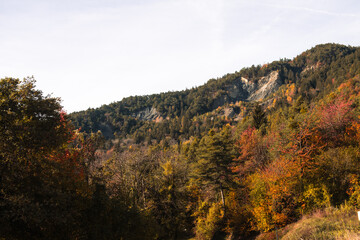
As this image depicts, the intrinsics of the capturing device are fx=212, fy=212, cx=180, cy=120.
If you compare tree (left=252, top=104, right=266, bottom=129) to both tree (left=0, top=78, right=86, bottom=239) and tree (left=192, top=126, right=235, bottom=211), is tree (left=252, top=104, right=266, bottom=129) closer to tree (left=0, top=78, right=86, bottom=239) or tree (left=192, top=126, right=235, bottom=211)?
tree (left=192, top=126, right=235, bottom=211)

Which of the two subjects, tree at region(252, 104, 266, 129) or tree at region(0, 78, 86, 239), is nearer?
tree at region(0, 78, 86, 239)

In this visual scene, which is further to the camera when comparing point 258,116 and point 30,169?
point 258,116

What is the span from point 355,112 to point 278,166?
20.2 meters

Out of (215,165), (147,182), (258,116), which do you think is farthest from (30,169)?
(258,116)

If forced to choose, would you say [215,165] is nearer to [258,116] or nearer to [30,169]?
[30,169]

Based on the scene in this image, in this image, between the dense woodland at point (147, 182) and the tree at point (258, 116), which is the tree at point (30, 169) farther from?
the tree at point (258, 116)

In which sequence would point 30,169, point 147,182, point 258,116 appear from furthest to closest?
point 258,116 < point 147,182 < point 30,169

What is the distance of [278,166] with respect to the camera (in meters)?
25.0

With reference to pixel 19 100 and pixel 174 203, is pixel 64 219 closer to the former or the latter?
pixel 19 100

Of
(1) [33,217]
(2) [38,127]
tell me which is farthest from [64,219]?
(2) [38,127]

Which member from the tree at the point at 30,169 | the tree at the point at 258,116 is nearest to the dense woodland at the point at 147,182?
the tree at the point at 30,169

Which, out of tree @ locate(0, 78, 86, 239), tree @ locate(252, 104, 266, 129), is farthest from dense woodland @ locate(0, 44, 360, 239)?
tree @ locate(252, 104, 266, 129)

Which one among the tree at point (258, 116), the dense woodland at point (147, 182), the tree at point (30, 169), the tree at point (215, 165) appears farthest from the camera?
the tree at point (258, 116)

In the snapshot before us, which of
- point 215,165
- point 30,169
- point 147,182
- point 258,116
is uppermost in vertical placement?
point 258,116
